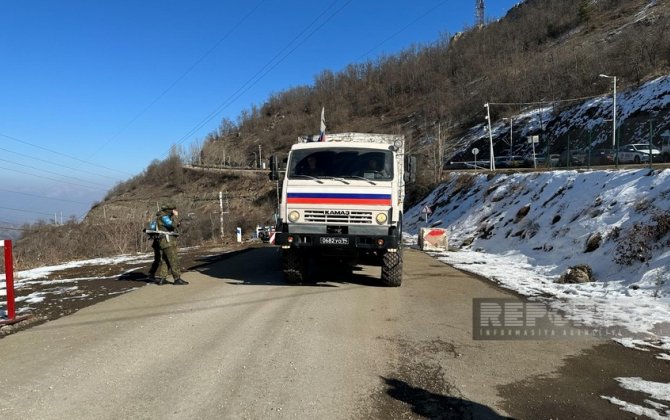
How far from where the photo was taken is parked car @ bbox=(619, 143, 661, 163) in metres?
30.6

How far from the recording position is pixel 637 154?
105ft

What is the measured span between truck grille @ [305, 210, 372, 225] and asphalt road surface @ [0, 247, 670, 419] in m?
1.68

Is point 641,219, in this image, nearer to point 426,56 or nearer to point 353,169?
point 353,169

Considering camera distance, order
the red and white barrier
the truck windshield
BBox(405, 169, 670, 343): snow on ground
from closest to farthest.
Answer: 1. BBox(405, 169, 670, 343): snow on ground
2. the truck windshield
3. the red and white barrier

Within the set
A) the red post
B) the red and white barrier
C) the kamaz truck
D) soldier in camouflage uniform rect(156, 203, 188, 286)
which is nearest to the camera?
the red post

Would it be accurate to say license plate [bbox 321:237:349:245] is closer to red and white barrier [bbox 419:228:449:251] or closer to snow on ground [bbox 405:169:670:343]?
snow on ground [bbox 405:169:670:343]

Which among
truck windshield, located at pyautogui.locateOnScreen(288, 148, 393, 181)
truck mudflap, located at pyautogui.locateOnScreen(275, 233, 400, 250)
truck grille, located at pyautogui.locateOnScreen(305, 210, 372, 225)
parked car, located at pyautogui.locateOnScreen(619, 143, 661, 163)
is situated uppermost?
parked car, located at pyautogui.locateOnScreen(619, 143, 661, 163)

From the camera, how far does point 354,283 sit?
34.8 ft

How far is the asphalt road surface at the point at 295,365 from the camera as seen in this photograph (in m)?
4.18

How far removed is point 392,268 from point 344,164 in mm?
2316

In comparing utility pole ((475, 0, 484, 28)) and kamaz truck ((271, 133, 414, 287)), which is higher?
utility pole ((475, 0, 484, 28))

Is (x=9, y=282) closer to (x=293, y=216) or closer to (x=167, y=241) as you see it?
(x=167, y=241)

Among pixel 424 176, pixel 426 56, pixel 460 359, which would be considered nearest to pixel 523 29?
pixel 426 56

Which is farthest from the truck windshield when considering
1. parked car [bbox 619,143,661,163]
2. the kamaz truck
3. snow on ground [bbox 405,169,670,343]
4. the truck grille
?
parked car [bbox 619,143,661,163]
